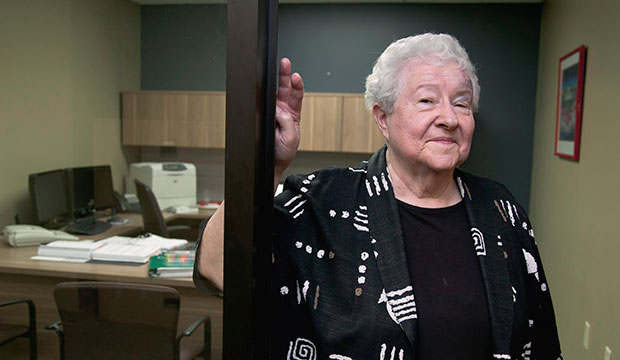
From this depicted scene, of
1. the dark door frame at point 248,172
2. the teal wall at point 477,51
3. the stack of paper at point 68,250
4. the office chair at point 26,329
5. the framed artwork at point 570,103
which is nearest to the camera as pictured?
the dark door frame at point 248,172

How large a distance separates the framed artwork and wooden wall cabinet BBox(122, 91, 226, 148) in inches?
69.1

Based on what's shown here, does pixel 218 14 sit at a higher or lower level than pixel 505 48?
lower

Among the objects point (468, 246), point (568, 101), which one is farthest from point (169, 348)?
point (568, 101)

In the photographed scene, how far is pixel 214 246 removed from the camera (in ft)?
2.47

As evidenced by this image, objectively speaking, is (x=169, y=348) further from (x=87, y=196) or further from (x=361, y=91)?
(x=361, y=91)

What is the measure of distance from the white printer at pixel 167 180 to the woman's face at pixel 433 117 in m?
0.47

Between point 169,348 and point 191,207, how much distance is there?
1.18 feet

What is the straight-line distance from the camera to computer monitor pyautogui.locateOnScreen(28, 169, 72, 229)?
890 millimetres

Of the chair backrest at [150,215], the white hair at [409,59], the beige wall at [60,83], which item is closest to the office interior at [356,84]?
the beige wall at [60,83]

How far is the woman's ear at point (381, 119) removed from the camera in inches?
34.0

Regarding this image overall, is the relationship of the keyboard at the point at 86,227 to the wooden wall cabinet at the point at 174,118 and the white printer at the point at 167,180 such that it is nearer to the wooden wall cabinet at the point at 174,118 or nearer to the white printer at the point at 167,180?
the white printer at the point at 167,180

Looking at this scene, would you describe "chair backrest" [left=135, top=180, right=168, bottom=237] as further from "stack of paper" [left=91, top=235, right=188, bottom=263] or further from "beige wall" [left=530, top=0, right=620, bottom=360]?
"beige wall" [left=530, top=0, right=620, bottom=360]

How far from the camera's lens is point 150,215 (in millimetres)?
1305

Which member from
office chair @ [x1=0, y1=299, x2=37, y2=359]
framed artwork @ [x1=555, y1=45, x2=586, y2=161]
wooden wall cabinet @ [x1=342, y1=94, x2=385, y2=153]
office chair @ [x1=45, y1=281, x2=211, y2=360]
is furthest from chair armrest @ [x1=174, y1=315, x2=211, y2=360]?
framed artwork @ [x1=555, y1=45, x2=586, y2=161]
